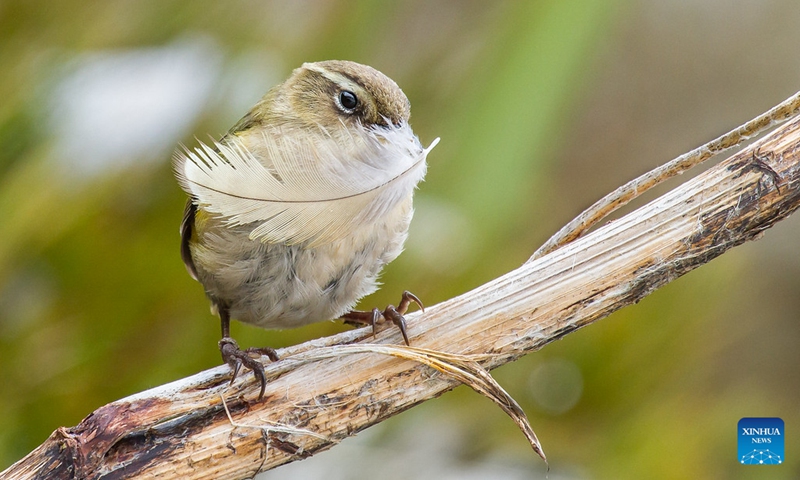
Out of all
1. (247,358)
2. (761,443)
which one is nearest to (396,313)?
(247,358)

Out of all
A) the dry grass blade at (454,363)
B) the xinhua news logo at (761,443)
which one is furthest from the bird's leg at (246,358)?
the xinhua news logo at (761,443)

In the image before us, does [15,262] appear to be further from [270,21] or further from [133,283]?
[270,21]

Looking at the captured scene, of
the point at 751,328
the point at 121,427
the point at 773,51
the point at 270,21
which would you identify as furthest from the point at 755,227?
the point at 773,51

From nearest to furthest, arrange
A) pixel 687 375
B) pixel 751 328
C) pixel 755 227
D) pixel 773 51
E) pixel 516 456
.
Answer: pixel 755 227 → pixel 516 456 → pixel 687 375 → pixel 751 328 → pixel 773 51

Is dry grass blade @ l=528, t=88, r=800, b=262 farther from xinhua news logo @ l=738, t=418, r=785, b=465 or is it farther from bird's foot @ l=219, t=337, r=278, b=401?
xinhua news logo @ l=738, t=418, r=785, b=465

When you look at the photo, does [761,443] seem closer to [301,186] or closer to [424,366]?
[424,366]

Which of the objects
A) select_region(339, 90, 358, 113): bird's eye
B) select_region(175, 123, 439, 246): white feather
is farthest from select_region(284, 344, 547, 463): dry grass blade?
select_region(339, 90, 358, 113): bird's eye

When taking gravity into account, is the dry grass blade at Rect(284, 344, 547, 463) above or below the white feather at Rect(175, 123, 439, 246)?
below
